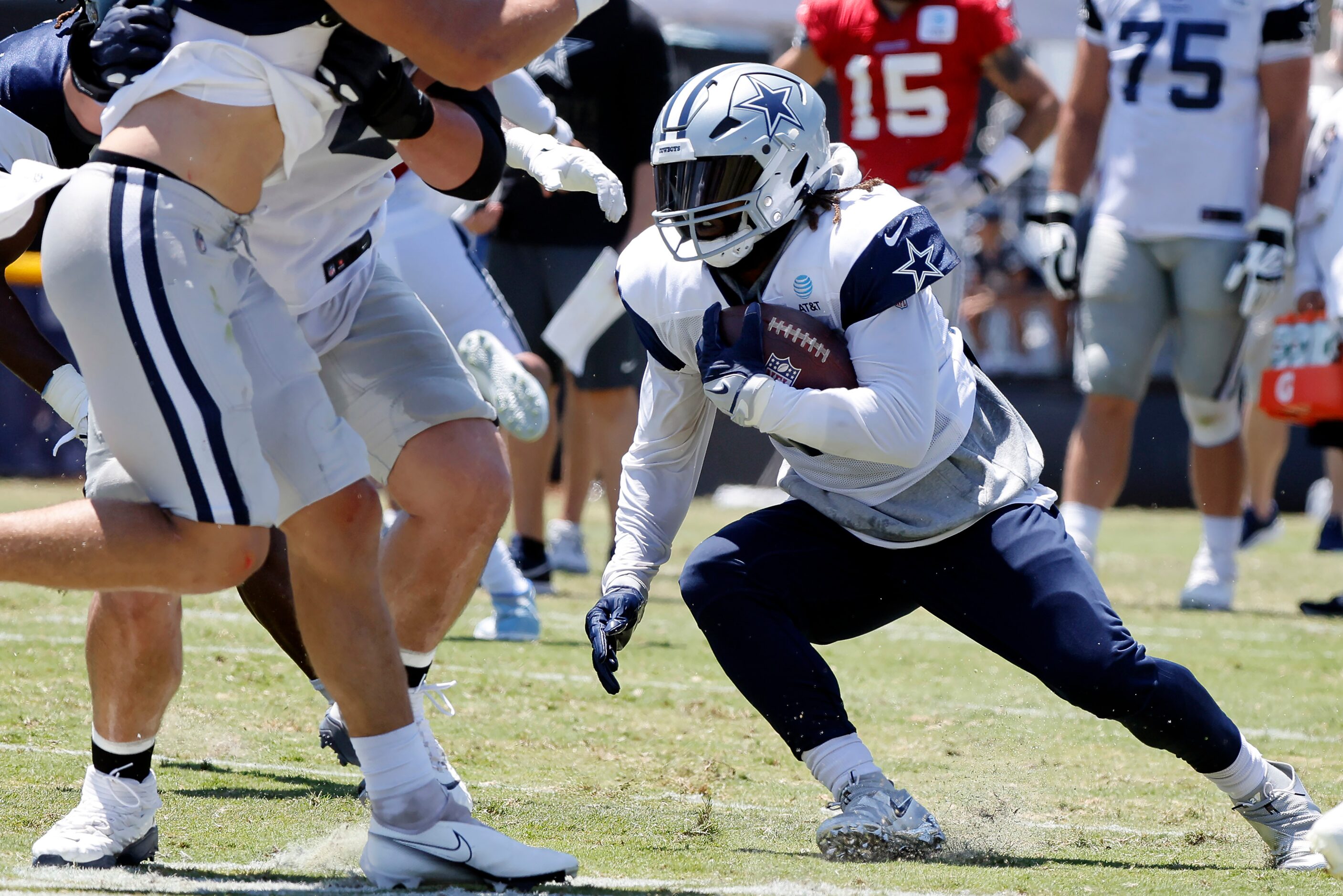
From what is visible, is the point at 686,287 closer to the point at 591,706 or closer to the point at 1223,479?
the point at 591,706

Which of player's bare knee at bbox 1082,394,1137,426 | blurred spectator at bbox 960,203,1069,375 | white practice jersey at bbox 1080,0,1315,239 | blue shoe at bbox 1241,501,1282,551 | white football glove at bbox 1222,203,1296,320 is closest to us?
white football glove at bbox 1222,203,1296,320

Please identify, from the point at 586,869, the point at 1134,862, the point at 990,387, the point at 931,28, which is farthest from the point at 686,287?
the point at 931,28

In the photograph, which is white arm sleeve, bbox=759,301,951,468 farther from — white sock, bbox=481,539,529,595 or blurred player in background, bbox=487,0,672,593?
blurred player in background, bbox=487,0,672,593

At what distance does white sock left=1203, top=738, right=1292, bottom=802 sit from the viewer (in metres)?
2.90

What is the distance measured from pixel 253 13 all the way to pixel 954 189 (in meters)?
4.36

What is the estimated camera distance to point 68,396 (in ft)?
10.1

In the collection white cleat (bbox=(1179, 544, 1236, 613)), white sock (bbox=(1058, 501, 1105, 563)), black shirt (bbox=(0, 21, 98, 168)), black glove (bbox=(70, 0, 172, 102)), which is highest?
black glove (bbox=(70, 0, 172, 102))

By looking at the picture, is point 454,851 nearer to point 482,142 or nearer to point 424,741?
point 424,741

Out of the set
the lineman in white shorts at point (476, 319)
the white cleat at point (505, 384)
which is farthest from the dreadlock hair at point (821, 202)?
the white cleat at point (505, 384)

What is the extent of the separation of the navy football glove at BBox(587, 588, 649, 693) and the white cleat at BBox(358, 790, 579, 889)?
1.30ft

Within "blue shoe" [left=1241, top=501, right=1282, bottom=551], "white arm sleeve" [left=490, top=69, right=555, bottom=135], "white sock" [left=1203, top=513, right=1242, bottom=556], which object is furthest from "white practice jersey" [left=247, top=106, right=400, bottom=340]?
"blue shoe" [left=1241, top=501, right=1282, bottom=551]

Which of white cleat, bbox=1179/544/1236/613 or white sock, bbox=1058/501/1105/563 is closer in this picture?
white sock, bbox=1058/501/1105/563

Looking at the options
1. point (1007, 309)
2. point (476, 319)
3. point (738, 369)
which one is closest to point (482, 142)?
point (738, 369)

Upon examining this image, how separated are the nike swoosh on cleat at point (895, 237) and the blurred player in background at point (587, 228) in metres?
3.37
